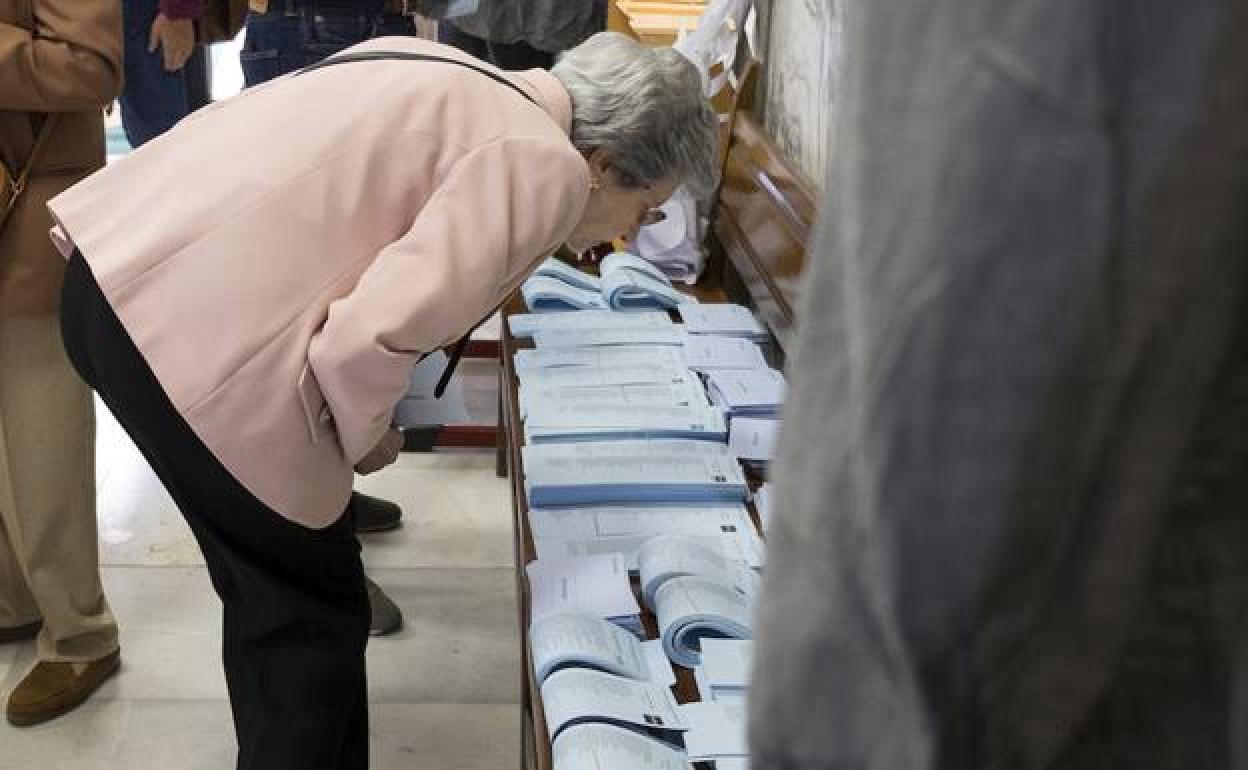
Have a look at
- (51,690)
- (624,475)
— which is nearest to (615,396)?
(624,475)

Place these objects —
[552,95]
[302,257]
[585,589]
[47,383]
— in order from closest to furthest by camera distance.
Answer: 1. [302,257]
2. [552,95]
3. [585,589]
4. [47,383]

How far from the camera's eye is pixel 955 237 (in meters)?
0.39

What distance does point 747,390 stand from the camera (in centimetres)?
275

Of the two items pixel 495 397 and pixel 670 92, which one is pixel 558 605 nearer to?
pixel 670 92

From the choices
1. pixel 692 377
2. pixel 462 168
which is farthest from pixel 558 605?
pixel 692 377

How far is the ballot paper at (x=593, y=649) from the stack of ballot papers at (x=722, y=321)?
1239 millimetres

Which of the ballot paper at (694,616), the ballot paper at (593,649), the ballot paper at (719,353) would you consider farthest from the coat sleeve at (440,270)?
the ballot paper at (719,353)

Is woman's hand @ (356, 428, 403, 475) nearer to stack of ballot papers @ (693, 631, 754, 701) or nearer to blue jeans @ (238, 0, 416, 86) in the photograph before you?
stack of ballot papers @ (693, 631, 754, 701)

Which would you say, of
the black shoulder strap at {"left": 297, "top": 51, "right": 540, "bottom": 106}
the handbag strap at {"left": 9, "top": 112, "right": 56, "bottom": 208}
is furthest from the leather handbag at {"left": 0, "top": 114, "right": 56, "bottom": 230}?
the black shoulder strap at {"left": 297, "top": 51, "right": 540, "bottom": 106}

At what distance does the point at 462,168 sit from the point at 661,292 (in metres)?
1.60

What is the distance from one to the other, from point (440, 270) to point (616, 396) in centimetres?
107

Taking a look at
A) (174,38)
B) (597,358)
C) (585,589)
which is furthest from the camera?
(174,38)

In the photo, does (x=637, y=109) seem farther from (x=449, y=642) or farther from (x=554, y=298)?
(x=449, y=642)

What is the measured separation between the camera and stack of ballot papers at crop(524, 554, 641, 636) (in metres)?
2.02
